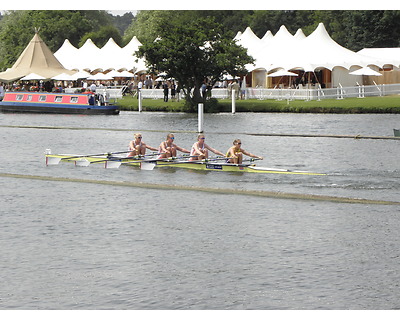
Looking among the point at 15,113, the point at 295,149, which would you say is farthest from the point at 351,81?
the point at 295,149

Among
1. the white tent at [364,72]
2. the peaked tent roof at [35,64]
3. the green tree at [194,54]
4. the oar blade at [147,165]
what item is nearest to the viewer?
the oar blade at [147,165]

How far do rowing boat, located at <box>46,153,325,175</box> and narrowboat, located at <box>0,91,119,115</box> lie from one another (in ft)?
103

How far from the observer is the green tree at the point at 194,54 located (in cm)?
6706

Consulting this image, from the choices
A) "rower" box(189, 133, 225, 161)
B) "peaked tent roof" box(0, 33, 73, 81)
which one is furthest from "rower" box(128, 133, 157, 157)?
"peaked tent roof" box(0, 33, 73, 81)

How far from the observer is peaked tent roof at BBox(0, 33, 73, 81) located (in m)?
86.6

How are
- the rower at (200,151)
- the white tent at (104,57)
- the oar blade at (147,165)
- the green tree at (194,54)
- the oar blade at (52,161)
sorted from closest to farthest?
the rower at (200,151), the oar blade at (147,165), the oar blade at (52,161), the green tree at (194,54), the white tent at (104,57)

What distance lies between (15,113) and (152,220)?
51.4 meters

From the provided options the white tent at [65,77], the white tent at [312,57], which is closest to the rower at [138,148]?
the white tent at [312,57]

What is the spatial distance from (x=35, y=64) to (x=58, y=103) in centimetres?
1766

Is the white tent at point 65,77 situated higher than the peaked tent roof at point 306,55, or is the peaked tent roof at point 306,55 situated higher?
the peaked tent roof at point 306,55

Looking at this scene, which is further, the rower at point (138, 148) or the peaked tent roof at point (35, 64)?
the peaked tent roof at point (35, 64)

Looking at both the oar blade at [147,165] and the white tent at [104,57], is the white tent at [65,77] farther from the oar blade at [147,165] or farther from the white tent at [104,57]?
the oar blade at [147,165]

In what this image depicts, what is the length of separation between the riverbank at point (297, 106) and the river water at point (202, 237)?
21.2 meters

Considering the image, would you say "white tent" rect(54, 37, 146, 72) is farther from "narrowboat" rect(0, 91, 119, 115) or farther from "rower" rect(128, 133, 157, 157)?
"rower" rect(128, 133, 157, 157)
